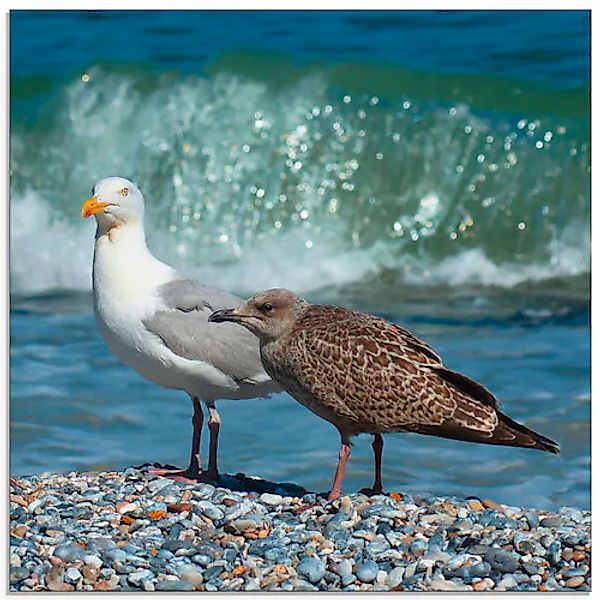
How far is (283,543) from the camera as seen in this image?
5410 millimetres

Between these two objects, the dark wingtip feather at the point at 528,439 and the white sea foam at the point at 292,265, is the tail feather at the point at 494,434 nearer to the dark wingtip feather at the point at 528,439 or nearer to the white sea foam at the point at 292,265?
the dark wingtip feather at the point at 528,439

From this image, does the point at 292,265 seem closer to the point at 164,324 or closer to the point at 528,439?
the point at 164,324

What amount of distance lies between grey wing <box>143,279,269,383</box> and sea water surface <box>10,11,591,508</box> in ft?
16.7

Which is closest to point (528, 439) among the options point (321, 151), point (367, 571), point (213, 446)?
point (367, 571)

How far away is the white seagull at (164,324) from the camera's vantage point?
602cm

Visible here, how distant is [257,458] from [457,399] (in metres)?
2.45

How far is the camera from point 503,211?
42.2 feet

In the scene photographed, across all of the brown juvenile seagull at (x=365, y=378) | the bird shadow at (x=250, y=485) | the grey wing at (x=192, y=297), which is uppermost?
the grey wing at (x=192, y=297)

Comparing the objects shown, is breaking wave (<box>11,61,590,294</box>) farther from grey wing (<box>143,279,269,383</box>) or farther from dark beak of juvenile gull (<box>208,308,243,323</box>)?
dark beak of juvenile gull (<box>208,308,243,323</box>)

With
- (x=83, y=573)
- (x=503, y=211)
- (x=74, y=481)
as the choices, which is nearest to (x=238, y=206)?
(x=503, y=211)

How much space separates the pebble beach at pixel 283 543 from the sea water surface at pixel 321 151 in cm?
544

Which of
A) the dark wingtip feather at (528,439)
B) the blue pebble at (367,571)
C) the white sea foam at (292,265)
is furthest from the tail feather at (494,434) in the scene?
the white sea foam at (292,265)

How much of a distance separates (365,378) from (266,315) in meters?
0.50

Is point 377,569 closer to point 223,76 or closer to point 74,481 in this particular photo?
point 74,481
